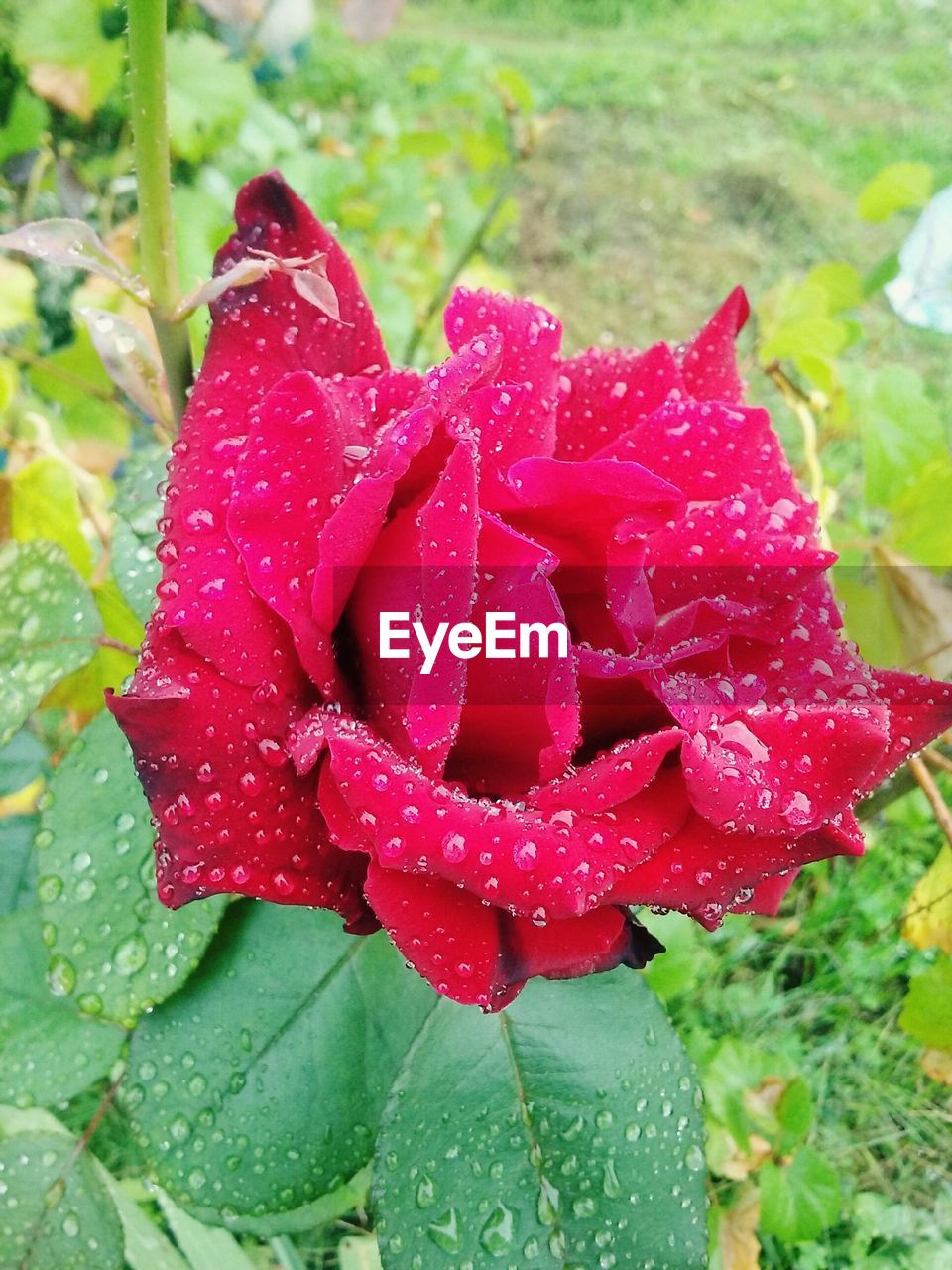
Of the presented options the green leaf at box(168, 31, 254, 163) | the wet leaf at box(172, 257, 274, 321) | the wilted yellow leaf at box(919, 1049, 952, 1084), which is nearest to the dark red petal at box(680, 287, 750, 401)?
the wet leaf at box(172, 257, 274, 321)

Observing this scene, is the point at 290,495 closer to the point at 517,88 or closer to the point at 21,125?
the point at 517,88

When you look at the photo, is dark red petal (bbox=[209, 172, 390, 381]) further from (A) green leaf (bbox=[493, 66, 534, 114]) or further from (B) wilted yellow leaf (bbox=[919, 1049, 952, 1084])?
(A) green leaf (bbox=[493, 66, 534, 114])

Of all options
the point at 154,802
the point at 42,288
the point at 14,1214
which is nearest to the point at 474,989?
the point at 154,802

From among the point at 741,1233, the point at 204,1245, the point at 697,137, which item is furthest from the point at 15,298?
the point at 697,137

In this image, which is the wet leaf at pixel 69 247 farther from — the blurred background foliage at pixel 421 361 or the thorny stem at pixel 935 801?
the thorny stem at pixel 935 801

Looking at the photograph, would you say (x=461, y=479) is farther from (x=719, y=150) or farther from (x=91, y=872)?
(x=719, y=150)

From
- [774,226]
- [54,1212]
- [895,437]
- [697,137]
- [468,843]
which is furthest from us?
[697,137]
